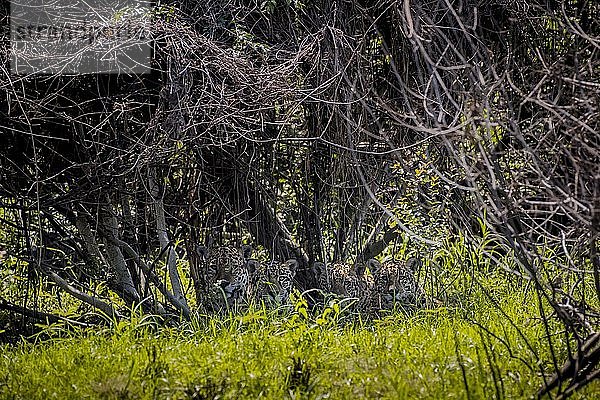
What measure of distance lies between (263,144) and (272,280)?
0.88 m

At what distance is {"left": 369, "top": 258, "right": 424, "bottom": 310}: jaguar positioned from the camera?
16.6 ft

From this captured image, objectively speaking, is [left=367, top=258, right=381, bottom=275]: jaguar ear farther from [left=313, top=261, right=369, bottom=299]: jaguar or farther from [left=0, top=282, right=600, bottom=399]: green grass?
[left=0, top=282, right=600, bottom=399]: green grass

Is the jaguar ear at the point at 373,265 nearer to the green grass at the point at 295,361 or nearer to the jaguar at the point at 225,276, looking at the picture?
the green grass at the point at 295,361

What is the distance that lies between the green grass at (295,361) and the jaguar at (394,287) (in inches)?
16.8

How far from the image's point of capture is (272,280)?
16.8 feet

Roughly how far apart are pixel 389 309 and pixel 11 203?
242 centimetres

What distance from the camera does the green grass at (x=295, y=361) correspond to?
3.13m

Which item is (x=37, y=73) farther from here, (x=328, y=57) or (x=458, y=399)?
(x=458, y=399)

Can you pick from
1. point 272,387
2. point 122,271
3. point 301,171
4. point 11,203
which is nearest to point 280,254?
point 301,171

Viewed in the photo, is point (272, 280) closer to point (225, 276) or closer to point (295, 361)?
point (225, 276)

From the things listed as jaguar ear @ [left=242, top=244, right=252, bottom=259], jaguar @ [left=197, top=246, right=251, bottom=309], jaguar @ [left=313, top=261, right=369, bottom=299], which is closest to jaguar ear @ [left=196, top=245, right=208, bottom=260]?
jaguar @ [left=197, top=246, right=251, bottom=309]

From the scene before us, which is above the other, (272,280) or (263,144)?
(263,144)

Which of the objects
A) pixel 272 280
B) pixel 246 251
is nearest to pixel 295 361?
pixel 272 280

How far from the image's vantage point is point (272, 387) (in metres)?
3.18
